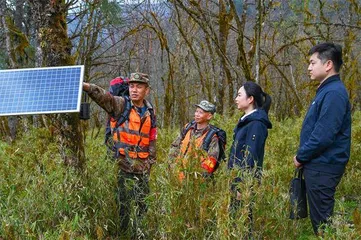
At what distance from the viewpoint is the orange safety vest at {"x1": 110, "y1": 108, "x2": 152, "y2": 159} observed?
4.57 metres

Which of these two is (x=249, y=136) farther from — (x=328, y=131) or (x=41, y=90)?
(x=41, y=90)

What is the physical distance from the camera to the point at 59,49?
445cm

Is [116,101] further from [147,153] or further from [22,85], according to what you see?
[22,85]

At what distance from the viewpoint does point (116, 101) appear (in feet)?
15.0

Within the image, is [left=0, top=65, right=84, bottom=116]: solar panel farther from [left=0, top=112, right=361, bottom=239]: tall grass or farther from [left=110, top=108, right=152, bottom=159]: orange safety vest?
[left=110, top=108, right=152, bottom=159]: orange safety vest

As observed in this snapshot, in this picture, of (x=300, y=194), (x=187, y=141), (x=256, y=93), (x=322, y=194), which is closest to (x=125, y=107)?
(x=187, y=141)

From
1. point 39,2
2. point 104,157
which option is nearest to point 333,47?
point 104,157

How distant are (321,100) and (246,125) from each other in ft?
2.41

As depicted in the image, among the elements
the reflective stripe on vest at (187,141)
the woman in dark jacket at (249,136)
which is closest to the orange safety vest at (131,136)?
the reflective stripe on vest at (187,141)

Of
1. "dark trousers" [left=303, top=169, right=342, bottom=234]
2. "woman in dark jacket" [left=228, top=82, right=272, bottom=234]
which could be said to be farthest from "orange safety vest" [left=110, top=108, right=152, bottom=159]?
"dark trousers" [left=303, top=169, right=342, bottom=234]

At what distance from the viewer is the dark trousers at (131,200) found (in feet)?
13.8

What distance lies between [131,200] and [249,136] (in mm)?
1390

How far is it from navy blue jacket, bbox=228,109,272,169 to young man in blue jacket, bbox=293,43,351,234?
0.38 m

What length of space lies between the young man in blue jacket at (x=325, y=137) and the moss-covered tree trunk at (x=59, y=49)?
237 centimetres
